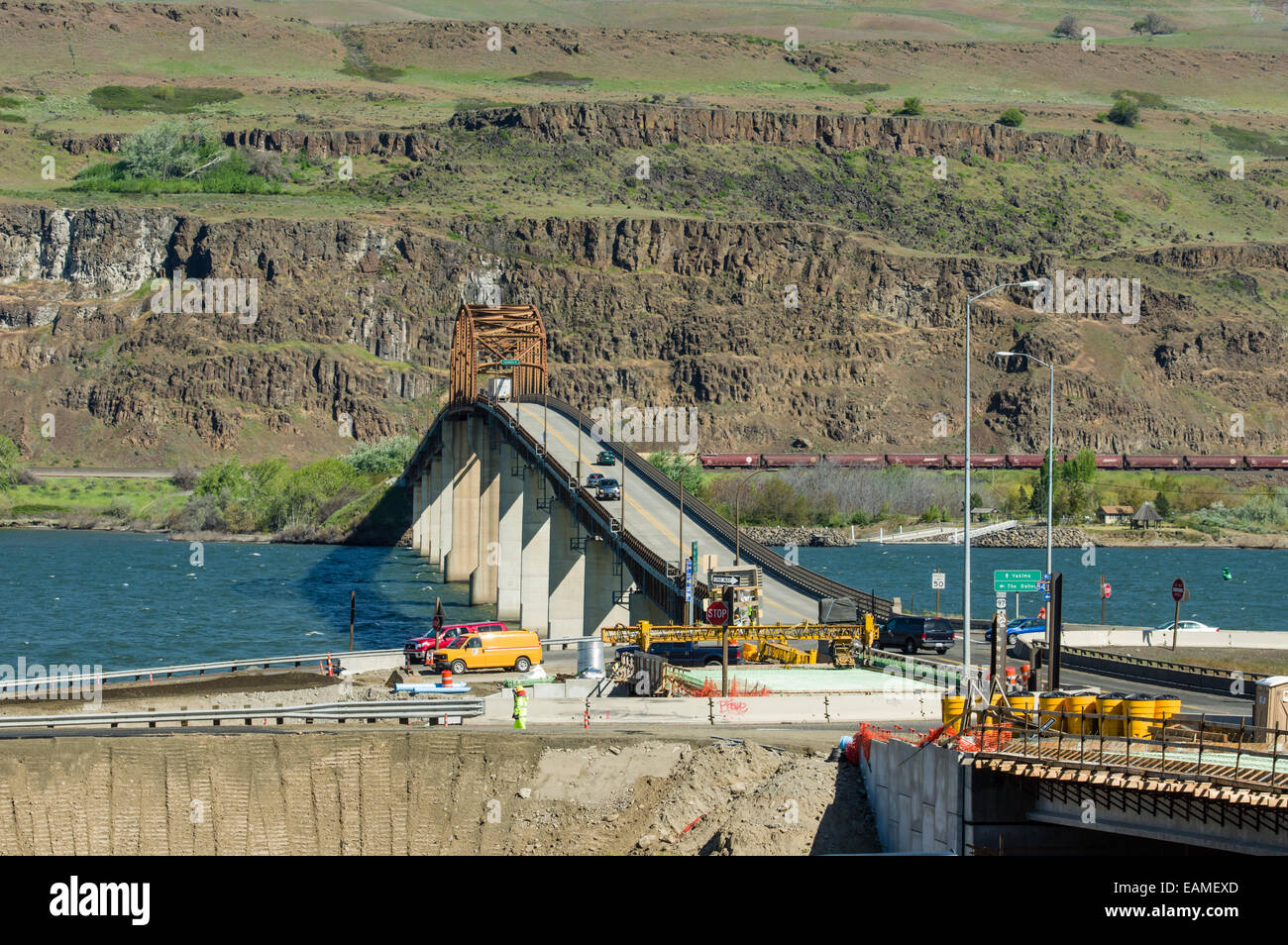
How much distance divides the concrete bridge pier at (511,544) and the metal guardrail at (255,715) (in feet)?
189

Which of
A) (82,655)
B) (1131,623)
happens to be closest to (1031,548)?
(1131,623)

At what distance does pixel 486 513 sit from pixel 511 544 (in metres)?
23.4

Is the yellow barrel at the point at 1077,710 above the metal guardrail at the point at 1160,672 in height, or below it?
above

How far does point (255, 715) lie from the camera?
38656 millimetres

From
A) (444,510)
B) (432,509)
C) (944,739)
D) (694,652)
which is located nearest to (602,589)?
(694,652)

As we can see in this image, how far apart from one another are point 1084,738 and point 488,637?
32.4m

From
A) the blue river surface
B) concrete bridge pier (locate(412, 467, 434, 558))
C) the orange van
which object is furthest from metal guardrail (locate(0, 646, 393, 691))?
concrete bridge pier (locate(412, 467, 434, 558))

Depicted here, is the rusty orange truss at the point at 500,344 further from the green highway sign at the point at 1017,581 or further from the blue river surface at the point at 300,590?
the green highway sign at the point at 1017,581

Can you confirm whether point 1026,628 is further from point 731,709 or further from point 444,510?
point 444,510

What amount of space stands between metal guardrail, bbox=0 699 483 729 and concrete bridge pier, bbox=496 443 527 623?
57650 mm

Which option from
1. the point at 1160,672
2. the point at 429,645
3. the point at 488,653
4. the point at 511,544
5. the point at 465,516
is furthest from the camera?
the point at 465,516

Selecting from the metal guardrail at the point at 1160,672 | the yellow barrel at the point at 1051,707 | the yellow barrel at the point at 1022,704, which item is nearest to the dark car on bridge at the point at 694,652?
the metal guardrail at the point at 1160,672

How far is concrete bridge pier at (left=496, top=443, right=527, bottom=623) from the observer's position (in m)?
102

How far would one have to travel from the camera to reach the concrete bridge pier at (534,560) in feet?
299
